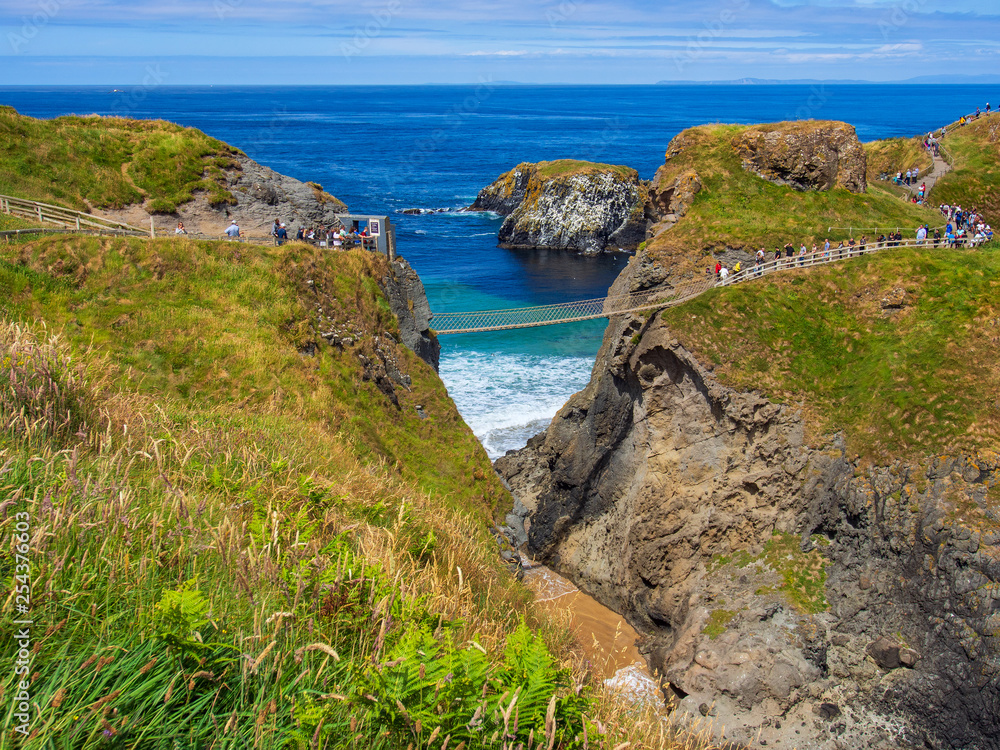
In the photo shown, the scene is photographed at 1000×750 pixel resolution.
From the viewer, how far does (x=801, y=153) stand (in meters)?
32.4

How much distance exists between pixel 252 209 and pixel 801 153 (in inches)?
1015

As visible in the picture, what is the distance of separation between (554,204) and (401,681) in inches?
3109

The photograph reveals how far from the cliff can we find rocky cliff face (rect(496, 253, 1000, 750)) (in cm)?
1600

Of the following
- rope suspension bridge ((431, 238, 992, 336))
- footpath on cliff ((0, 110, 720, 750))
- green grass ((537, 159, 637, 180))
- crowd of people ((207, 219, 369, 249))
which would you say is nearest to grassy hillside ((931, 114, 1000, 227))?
rope suspension bridge ((431, 238, 992, 336))

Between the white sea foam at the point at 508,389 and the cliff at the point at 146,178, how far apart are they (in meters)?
16.1

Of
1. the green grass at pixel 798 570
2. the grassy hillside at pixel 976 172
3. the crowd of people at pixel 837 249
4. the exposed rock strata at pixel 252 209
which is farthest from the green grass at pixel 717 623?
the grassy hillside at pixel 976 172

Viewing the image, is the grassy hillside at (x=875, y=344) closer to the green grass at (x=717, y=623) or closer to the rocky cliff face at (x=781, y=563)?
the rocky cliff face at (x=781, y=563)

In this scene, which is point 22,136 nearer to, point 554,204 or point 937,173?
point 937,173

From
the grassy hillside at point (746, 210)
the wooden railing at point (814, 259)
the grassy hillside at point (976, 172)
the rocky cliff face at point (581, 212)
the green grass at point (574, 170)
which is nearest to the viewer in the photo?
the wooden railing at point (814, 259)

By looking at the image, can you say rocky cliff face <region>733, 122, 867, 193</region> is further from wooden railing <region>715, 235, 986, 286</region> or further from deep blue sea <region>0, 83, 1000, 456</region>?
deep blue sea <region>0, 83, 1000, 456</region>

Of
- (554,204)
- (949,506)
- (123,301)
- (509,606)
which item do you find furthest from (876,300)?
(554,204)

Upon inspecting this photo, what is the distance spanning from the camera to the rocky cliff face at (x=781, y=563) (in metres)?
16.8

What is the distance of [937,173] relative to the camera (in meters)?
44.2

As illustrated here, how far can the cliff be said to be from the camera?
26.8 meters
